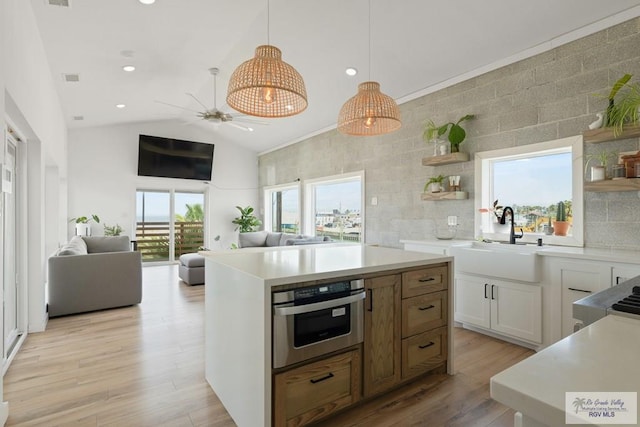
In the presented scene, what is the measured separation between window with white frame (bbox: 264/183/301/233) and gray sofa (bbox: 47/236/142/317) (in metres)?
3.85

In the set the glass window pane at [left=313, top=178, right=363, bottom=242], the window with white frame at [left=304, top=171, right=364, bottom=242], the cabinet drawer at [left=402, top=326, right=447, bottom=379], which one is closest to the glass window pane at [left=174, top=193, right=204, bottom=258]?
the window with white frame at [left=304, top=171, right=364, bottom=242]

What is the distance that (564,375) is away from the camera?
0.61m

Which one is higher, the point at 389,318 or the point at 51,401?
the point at 389,318

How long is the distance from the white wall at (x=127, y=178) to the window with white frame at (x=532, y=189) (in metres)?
6.76

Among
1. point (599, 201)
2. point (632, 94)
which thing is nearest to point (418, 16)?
point (632, 94)

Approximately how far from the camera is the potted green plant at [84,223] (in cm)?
683

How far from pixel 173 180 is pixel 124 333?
558cm

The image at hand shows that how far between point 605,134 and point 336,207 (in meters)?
4.48

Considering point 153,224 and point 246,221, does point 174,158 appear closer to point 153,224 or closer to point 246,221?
point 153,224

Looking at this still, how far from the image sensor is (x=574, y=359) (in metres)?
0.68

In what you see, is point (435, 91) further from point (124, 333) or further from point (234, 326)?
point (124, 333)

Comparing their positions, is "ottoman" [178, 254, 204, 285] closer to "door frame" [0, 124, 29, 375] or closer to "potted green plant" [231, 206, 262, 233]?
"door frame" [0, 124, 29, 375]

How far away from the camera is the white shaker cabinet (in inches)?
117

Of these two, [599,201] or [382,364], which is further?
[599,201]
